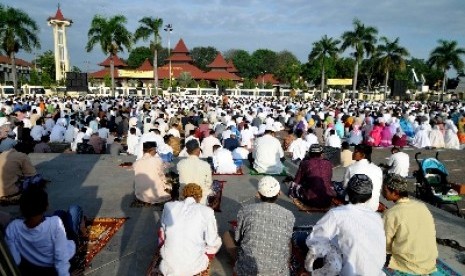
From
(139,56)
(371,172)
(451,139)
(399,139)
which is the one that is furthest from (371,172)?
(139,56)

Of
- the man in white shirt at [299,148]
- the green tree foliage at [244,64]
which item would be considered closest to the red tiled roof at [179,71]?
the green tree foliage at [244,64]

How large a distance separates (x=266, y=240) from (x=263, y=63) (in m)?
67.4

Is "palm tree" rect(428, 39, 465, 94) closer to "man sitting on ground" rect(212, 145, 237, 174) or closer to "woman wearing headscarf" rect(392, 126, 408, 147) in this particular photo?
"woman wearing headscarf" rect(392, 126, 408, 147)

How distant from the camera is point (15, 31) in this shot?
3020 cm

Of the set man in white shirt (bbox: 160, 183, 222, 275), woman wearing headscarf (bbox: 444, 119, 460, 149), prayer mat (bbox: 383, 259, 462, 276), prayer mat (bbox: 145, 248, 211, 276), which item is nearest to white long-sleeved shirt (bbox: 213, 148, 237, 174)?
prayer mat (bbox: 145, 248, 211, 276)

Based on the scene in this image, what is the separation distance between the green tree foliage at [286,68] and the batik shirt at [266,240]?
48.0 meters

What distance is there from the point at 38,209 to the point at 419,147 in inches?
514

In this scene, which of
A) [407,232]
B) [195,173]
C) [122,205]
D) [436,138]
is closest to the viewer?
[407,232]

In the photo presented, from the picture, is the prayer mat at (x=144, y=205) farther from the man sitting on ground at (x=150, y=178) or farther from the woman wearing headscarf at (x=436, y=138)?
the woman wearing headscarf at (x=436, y=138)

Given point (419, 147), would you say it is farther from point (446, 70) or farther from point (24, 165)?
point (446, 70)

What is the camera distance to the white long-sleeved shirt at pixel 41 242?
9.66 ft

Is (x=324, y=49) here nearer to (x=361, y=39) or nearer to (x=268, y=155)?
(x=361, y=39)

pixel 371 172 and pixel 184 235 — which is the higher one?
pixel 371 172

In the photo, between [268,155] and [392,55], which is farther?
[392,55]
